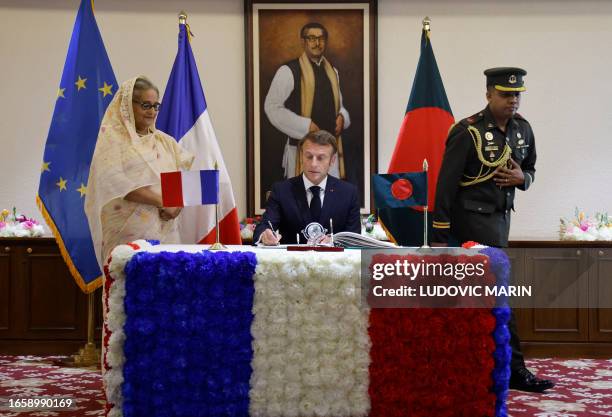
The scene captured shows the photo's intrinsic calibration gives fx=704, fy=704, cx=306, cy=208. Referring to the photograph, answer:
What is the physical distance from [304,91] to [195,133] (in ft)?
3.88

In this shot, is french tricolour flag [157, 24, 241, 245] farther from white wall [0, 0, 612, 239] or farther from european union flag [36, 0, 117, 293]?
white wall [0, 0, 612, 239]

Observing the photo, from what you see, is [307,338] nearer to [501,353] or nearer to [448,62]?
[501,353]

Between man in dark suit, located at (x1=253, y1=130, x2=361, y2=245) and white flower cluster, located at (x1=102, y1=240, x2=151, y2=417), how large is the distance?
38.7 inches

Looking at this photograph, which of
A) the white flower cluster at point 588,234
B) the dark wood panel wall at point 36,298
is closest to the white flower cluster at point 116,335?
the dark wood panel wall at point 36,298

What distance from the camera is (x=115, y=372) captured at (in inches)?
105

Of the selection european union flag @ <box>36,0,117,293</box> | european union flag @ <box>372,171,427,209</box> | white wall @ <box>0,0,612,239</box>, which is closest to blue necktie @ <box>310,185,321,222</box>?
european union flag @ <box>372,171,427,209</box>

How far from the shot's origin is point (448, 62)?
5410 mm

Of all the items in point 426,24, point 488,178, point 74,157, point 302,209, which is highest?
point 426,24

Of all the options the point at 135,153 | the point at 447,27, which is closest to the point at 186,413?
the point at 135,153

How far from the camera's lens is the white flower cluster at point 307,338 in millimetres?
2670

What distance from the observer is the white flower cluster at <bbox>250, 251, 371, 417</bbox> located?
8.76 feet

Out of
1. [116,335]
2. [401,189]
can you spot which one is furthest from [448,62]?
[116,335]

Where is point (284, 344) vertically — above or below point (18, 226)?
below

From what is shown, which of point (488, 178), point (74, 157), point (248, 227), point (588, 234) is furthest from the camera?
point (248, 227)
